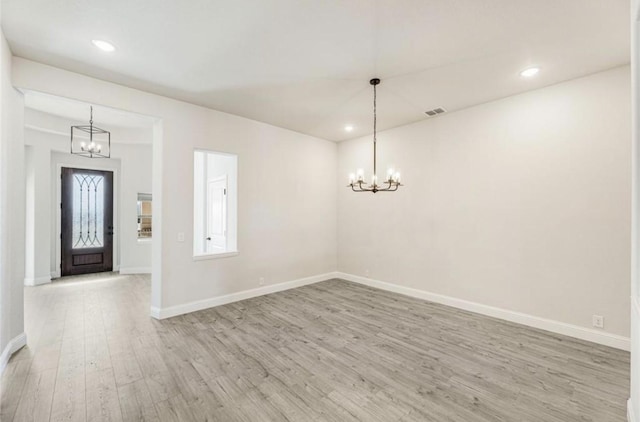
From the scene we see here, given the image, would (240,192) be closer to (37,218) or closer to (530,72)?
(530,72)

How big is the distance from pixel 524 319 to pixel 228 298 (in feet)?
14.3

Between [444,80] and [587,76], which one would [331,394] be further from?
[587,76]

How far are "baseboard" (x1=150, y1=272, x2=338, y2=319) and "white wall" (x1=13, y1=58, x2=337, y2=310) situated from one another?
0.07 meters

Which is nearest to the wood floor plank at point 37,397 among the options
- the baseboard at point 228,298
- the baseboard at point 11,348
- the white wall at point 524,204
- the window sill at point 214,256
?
the baseboard at point 11,348

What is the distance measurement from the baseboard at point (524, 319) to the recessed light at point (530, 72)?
3054 mm

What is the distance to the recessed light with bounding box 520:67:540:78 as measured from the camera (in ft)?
10.6

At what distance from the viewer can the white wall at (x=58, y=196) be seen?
5.96 meters

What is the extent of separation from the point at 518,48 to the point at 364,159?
134 inches

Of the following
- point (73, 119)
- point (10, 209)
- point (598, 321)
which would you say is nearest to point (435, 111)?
point (598, 321)

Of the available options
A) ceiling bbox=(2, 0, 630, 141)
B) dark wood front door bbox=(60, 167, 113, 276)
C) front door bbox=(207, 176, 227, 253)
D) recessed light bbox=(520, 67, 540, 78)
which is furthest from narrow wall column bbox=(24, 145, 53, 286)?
recessed light bbox=(520, 67, 540, 78)

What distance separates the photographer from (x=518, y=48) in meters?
2.81

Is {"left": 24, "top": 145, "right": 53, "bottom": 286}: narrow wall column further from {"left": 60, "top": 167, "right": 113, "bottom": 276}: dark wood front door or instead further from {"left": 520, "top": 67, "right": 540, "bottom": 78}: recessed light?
{"left": 520, "top": 67, "right": 540, "bottom": 78}: recessed light

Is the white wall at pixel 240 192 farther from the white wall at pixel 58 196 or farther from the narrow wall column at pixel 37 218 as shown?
the narrow wall column at pixel 37 218

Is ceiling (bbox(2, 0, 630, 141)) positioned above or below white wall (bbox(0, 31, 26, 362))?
above
